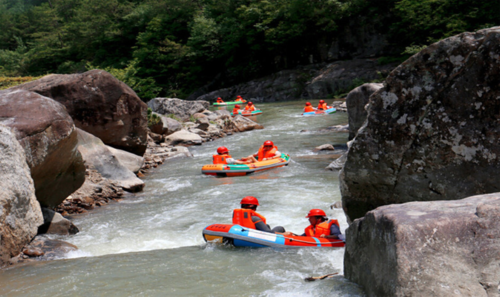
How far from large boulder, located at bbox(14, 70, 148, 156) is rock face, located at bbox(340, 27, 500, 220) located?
7.25 m

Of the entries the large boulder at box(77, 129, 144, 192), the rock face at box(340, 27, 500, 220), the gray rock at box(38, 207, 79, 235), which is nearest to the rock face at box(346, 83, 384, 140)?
the large boulder at box(77, 129, 144, 192)

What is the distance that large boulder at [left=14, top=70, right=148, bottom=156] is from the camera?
34.0 ft

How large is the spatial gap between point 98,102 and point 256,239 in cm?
643

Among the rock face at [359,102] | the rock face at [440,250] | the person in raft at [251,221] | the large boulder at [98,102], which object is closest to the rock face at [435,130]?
the rock face at [440,250]

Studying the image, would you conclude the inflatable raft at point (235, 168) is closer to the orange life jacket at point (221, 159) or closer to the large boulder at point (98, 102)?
the orange life jacket at point (221, 159)

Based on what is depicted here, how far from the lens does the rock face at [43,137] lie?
6.18 metres

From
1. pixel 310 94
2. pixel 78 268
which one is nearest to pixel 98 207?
pixel 78 268

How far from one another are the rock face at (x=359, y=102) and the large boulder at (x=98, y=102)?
587 cm

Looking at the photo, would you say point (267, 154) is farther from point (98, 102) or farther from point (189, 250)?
point (189, 250)

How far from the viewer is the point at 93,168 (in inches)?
373

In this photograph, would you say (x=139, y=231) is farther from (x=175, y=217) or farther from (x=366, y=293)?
(x=366, y=293)

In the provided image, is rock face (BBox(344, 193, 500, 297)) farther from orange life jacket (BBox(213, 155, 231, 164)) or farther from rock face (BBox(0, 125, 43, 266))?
orange life jacket (BBox(213, 155, 231, 164))

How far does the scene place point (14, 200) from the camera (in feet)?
17.5

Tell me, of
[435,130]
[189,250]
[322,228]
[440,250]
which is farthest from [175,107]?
[440,250]
